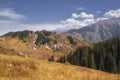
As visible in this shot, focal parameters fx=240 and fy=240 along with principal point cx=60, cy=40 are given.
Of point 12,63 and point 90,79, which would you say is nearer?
point 90,79

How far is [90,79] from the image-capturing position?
1627 cm

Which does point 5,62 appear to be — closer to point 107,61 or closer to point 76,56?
point 107,61

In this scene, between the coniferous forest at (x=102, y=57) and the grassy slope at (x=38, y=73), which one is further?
the coniferous forest at (x=102, y=57)

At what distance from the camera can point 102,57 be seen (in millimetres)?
150625

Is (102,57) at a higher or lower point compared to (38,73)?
lower

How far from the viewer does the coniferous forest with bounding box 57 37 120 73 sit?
14512 cm

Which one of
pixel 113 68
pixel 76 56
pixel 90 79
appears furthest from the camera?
pixel 76 56

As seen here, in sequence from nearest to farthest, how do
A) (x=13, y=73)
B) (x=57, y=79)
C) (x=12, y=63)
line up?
1. (x=57, y=79)
2. (x=13, y=73)
3. (x=12, y=63)

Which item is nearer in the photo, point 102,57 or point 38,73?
point 38,73

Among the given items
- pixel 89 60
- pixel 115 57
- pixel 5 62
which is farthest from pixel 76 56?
pixel 5 62

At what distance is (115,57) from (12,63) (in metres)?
137

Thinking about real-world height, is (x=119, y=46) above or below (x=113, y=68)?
above

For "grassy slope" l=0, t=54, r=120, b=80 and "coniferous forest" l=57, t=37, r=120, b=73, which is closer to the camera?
"grassy slope" l=0, t=54, r=120, b=80

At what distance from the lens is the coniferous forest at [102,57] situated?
145 m
